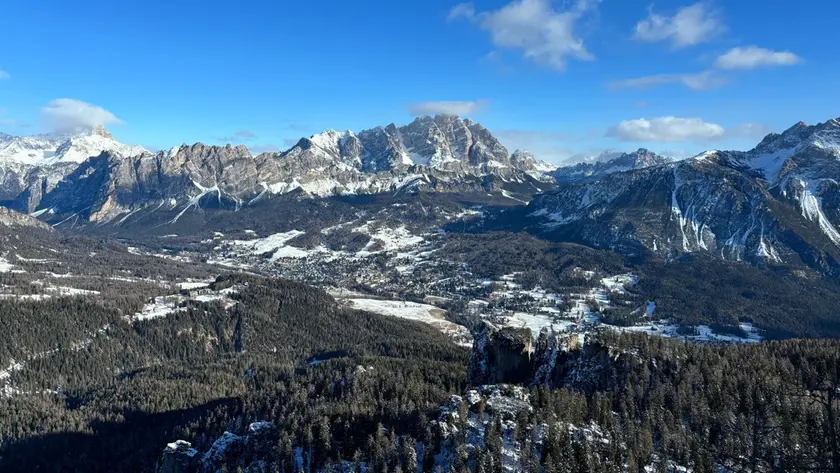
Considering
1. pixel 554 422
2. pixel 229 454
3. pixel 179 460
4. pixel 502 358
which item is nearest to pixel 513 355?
pixel 502 358

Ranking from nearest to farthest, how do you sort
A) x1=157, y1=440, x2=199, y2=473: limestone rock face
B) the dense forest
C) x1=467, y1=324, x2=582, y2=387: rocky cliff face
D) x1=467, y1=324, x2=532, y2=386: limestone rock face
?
the dense forest
x1=157, y1=440, x2=199, y2=473: limestone rock face
x1=467, y1=324, x2=582, y2=387: rocky cliff face
x1=467, y1=324, x2=532, y2=386: limestone rock face

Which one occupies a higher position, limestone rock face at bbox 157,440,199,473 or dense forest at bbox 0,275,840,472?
dense forest at bbox 0,275,840,472

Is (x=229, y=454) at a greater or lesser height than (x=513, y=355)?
lesser

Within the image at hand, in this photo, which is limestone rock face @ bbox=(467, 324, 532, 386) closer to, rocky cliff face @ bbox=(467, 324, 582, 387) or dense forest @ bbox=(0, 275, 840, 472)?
rocky cliff face @ bbox=(467, 324, 582, 387)

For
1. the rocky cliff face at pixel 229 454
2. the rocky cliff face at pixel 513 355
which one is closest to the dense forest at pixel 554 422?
the rocky cliff face at pixel 229 454

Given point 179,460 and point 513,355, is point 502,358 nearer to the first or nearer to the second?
point 513,355

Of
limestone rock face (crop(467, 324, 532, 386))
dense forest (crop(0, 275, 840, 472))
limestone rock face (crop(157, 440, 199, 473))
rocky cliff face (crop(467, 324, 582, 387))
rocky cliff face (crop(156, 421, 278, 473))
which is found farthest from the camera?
limestone rock face (crop(467, 324, 532, 386))

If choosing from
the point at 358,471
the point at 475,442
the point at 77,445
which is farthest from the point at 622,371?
the point at 77,445

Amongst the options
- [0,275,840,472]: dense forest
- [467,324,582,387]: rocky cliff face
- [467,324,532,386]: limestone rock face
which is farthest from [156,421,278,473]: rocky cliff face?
[467,324,582,387]: rocky cliff face

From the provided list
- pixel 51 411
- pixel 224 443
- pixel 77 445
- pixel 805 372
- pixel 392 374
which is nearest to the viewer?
pixel 224 443

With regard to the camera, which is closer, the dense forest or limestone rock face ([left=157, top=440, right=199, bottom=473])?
the dense forest

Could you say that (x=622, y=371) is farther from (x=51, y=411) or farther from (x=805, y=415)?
(x=51, y=411)
